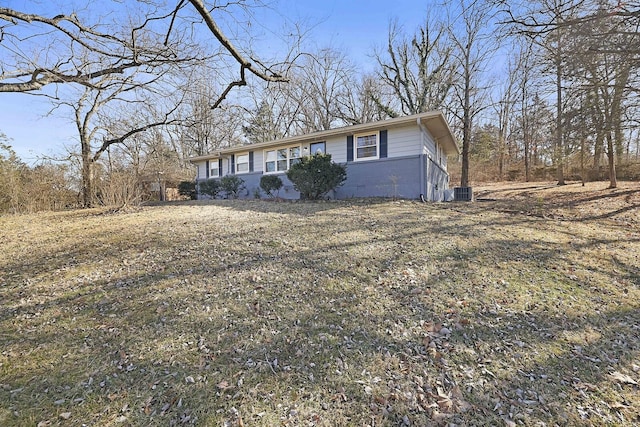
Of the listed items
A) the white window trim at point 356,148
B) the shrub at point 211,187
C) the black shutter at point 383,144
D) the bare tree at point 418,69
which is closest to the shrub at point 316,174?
the white window trim at point 356,148

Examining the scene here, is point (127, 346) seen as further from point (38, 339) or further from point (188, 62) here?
point (188, 62)

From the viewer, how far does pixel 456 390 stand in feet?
7.37

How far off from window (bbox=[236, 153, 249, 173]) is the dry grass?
9330 millimetres

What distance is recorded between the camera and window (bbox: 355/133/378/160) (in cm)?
1093

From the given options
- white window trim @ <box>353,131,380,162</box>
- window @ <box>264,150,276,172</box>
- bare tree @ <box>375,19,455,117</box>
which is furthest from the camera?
bare tree @ <box>375,19,455,117</box>

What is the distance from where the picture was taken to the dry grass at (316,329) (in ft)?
6.86

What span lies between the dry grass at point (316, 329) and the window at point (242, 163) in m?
9.33

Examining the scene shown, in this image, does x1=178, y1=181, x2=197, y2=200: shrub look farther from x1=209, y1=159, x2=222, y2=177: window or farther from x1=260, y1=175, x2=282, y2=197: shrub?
x1=260, y1=175, x2=282, y2=197: shrub

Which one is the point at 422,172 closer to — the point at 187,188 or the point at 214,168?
the point at 214,168

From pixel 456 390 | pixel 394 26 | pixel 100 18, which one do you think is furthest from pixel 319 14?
pixel 394 26

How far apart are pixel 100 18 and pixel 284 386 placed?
275 inches

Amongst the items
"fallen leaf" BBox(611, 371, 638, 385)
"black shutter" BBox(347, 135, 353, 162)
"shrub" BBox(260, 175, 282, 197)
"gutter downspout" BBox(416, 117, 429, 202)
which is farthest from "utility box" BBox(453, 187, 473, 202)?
"fallen leaf" BBox(611, 371, 638, 385)

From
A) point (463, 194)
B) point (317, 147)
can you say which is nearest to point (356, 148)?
point (317, 147)

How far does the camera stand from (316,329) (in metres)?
2.96
